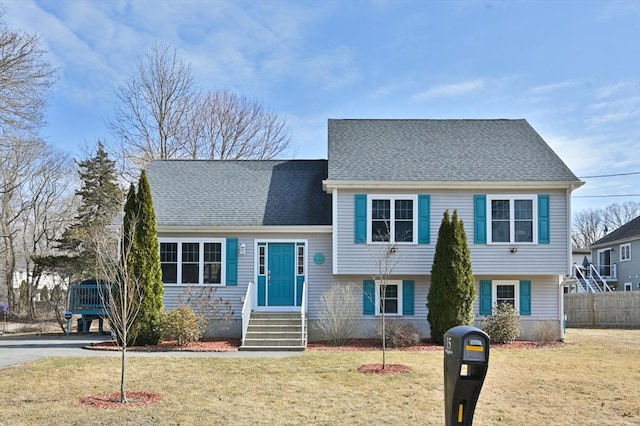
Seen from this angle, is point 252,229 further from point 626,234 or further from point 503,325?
point 626,234

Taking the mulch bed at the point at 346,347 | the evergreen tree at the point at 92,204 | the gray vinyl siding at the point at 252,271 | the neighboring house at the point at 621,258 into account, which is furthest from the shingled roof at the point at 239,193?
the neighboring house at the point at 621,258

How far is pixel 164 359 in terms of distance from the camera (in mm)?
12859

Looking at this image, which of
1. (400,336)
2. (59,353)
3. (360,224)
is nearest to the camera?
(59,353)

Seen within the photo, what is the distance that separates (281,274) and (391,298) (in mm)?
3385

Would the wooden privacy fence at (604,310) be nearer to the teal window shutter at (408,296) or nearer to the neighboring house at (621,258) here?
the neighboring house at (621,258)

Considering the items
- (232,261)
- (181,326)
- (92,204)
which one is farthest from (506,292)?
(92,204)

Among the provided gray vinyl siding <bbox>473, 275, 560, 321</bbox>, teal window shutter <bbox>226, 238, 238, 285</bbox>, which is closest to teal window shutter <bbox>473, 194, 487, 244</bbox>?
gray vinyl siding <bbox>473, 275, 560, 321</bbox>

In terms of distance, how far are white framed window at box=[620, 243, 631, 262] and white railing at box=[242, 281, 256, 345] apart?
91.2ft

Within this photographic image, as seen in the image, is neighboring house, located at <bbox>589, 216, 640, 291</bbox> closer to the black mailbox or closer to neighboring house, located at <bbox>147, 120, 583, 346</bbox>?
neighboring house, located at <bbox>147, 120, 583, 346</bbox>

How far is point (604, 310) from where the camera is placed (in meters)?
26.8

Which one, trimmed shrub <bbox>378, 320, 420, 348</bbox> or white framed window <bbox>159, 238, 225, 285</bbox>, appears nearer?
trimmed shrub <bbox>378, 320, 420, 348</bbox>

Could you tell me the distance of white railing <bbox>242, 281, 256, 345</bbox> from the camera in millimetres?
15805

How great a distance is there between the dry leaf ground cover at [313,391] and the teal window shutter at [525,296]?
4.24 m

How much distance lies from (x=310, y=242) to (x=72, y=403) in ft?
33.6
